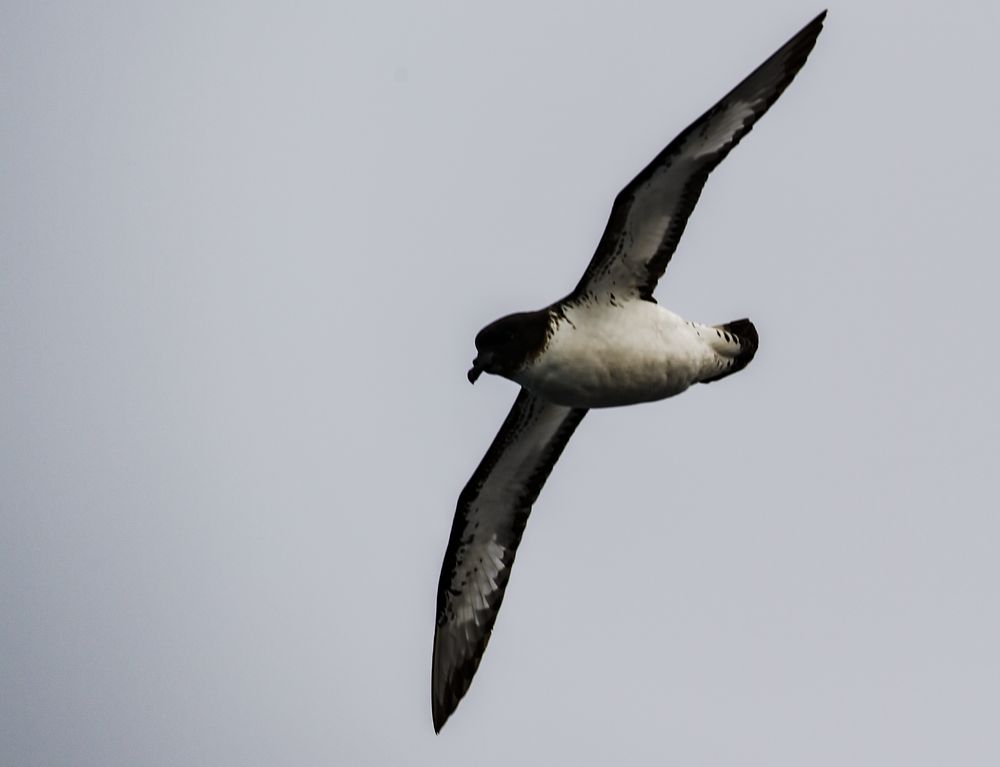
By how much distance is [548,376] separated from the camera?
16297mm

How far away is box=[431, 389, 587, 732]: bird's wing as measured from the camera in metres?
18.6

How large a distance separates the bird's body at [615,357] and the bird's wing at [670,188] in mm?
284

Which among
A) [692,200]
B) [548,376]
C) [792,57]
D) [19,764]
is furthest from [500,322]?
[19,764]

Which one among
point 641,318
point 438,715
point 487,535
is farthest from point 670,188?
point 438,715

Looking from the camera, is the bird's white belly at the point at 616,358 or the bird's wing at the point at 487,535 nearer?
the bird's white belly at the point at 616,358

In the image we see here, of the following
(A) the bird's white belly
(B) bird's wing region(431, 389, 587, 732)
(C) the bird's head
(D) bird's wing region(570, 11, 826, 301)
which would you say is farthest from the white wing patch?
(B) bird's wing region(431, 389, 587, 732)

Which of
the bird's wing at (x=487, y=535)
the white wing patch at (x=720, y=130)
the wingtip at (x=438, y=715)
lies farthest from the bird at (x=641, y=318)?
the wingtip at (x=438, y=715)

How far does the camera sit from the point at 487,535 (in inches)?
754

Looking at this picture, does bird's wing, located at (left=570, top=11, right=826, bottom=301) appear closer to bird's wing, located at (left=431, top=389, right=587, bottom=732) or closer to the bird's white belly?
the bird's white belly

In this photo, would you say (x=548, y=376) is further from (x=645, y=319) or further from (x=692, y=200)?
(x=692, y=200)

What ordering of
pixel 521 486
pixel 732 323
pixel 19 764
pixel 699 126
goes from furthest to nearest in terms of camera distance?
pixel 19 764
pixel 521 486
pixel 732 323
pixel 699 126

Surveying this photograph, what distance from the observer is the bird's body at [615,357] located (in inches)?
642

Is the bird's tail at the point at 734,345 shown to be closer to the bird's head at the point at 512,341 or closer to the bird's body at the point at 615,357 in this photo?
the bird's body at the point at 615,357

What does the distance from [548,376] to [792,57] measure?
148 inches
